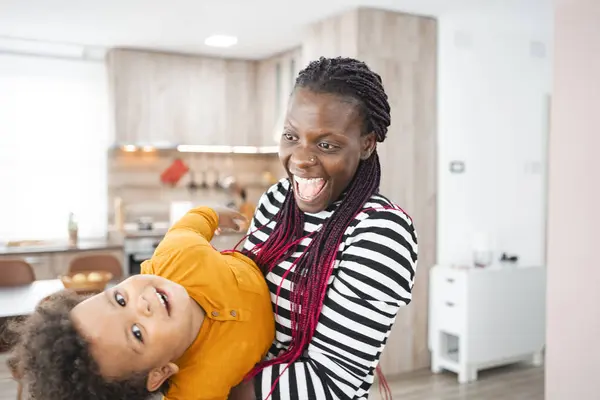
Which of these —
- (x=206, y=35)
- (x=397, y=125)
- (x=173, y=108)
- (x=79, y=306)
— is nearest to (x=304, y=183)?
(x=79, y=306)

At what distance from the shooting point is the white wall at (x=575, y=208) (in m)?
2.64

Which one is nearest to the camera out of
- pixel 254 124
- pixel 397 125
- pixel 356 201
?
pixel 356 201

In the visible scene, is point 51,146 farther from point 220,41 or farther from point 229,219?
point 229,219

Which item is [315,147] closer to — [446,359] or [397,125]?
[397,125]

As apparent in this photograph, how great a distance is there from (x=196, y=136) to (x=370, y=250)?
464cm

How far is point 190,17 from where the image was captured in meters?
4.14

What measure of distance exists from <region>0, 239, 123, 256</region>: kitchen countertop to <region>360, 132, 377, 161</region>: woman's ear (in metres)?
4.14

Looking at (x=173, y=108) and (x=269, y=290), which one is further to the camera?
(x=173, y=108)

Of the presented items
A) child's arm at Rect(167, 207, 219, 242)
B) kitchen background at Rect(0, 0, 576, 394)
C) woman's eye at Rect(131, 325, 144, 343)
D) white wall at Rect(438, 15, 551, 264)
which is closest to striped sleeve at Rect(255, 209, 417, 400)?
woman's eye at Rect(131, 325, 144, 343)

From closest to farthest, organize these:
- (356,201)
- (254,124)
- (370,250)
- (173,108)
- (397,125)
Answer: (370,250) < (356,201) < (397,125) < (173,108) < (254,124)

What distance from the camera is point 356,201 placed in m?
1.10

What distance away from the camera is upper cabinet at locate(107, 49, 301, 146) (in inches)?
202

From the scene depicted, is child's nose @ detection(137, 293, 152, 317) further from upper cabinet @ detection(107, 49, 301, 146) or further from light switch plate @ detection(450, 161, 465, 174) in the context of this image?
upper cabinet @ detection(107, 49, 301, 146)

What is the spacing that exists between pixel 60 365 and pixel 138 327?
0.13 m
